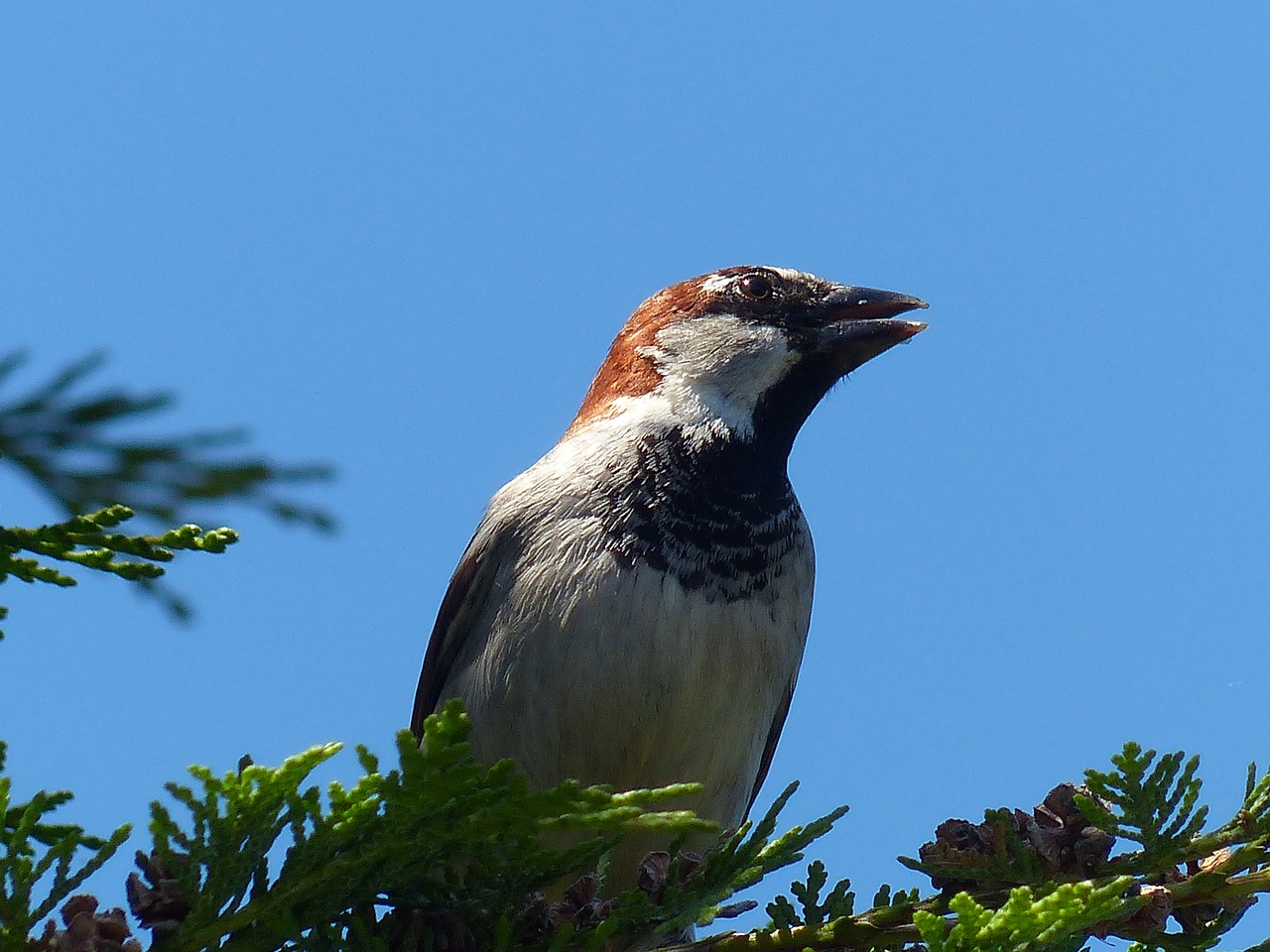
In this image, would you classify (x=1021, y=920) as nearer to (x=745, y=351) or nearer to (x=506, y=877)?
(x=506, y=877)

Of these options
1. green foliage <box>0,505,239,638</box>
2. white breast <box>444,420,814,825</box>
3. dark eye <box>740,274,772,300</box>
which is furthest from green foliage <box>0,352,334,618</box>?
dark eye <box>740,274,772,300</box>

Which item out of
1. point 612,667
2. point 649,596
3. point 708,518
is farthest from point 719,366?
point 612,667

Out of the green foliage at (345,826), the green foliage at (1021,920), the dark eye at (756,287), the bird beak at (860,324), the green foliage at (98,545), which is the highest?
the dark eye at (756,287)

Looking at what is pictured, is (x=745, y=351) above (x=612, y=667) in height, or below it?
above

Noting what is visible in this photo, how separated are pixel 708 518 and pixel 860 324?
3.80 ft

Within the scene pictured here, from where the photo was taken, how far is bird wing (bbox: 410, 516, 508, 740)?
13.9 ft

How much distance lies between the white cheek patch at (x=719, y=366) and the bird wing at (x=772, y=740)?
3.04 feet

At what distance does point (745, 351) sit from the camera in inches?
194

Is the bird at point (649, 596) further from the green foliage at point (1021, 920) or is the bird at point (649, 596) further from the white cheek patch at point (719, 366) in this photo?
the green foliage at point (1021, 920)

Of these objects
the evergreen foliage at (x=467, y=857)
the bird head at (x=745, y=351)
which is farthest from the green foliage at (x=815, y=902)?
the bird head at (x=745, y=351)

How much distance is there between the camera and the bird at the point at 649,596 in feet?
12.6

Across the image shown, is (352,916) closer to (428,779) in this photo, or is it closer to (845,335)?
(428,779)

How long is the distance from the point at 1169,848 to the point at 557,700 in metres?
1.81

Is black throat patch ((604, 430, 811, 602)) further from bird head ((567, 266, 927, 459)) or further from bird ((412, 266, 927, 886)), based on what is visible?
bird head ((567, 266, 927, 459))
